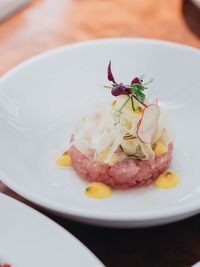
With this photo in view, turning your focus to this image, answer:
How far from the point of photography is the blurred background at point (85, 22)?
2051 mm

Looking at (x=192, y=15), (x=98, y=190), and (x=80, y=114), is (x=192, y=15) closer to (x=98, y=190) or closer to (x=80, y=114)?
(x=80, y=114)

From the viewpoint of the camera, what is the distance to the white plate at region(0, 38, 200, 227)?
114cm

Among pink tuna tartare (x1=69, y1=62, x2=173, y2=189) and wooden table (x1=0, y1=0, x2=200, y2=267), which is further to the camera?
wooden table (x1=0, y1=0, x2=200, y2=267)

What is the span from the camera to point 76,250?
99cm

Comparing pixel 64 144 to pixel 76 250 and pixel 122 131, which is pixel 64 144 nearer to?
pixel 122 131

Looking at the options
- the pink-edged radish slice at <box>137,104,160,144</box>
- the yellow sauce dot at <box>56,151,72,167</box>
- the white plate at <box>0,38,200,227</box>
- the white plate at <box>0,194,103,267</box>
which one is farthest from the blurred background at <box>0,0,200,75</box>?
the white plate at <box>0,194,103,267</box>

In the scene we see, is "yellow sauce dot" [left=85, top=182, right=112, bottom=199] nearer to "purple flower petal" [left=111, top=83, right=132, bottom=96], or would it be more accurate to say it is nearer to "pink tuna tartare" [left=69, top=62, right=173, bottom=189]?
"pink tuna tartare" [left=69, top=62, right=173, bottom=189]

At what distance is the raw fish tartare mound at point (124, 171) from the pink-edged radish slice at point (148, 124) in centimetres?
6

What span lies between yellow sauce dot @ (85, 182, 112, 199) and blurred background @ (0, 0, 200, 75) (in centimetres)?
76

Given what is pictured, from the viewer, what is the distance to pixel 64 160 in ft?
4.61

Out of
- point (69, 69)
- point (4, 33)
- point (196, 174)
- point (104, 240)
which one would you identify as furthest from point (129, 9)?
point (104, 240)

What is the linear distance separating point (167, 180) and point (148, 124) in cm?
15

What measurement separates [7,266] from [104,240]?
24 cm

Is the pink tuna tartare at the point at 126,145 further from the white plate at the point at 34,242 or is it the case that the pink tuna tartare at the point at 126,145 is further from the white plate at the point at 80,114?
the white plate at the point at 34,242
